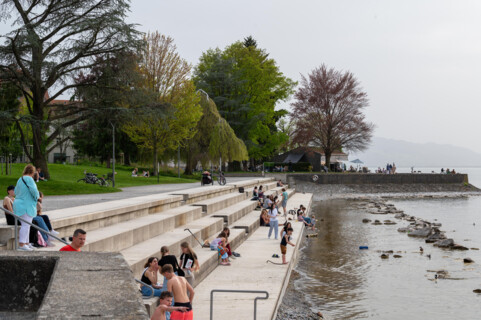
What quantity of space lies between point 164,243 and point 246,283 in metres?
2.36

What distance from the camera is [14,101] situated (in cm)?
3284

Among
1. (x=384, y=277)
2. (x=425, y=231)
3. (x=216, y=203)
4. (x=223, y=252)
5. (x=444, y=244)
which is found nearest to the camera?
(x=223, y=252)

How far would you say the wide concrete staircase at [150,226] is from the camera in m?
11.7

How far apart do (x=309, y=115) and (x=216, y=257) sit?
57.1m

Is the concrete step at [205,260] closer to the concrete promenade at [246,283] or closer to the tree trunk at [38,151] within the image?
the concrete promenade at [246,283]

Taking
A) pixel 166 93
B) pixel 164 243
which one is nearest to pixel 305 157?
pixel 166 93

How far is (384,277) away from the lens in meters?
17.8

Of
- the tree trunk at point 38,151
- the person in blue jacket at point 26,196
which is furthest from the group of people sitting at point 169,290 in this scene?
the tree trunk at point 38,151

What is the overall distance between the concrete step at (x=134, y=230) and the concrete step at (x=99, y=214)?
8.9 inches

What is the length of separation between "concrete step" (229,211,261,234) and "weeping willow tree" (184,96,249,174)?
21.8m

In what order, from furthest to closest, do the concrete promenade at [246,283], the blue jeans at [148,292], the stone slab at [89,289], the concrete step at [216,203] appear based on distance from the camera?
the concrete step at [216,203]
the concrete promenade at [246,283]
the blue jeans at [148,292]
the stone slab at [89,289]

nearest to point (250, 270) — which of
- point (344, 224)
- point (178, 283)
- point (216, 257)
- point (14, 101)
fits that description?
point (216, 257)

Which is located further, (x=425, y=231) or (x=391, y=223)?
(x=391, y=223)

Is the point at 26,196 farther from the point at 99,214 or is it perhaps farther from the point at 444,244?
the point at 444,244
